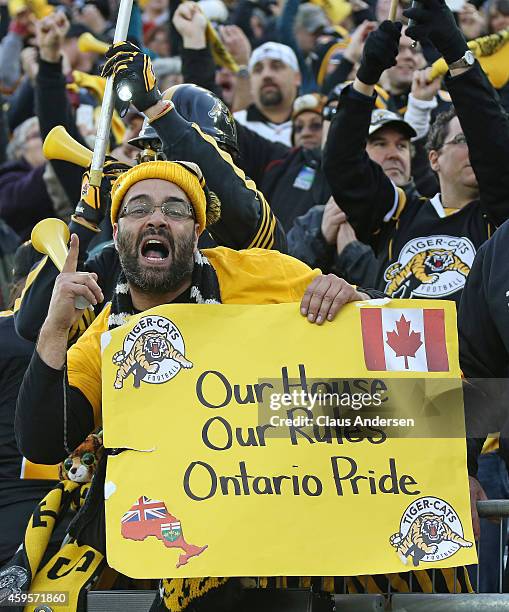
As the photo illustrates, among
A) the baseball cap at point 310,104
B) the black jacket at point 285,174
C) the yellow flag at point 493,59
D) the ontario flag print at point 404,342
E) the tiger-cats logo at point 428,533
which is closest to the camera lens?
the tiger-cats logo at point 428,533

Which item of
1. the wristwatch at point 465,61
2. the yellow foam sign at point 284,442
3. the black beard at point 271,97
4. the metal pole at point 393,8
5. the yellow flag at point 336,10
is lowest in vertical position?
the yellow foam sign at point 284,442

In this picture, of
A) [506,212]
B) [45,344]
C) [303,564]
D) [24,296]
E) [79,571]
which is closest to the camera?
[303,564]

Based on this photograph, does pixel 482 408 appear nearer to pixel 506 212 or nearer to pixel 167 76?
pixel 506 212

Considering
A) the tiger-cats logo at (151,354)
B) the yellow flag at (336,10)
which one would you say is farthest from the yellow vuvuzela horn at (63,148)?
the yellow flag at (336,10)

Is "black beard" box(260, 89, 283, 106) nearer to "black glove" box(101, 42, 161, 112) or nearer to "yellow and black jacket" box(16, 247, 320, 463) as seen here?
"black glove" box(101, 42, 161, 112)

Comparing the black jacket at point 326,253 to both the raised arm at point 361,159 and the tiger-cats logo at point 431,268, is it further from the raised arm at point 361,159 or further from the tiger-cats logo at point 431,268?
the tiger-cats logo at point 431,268

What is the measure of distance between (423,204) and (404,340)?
7.73 ft

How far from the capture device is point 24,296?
5340mm

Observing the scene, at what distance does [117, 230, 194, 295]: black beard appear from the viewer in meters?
4.35

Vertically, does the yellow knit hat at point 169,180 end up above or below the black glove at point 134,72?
below

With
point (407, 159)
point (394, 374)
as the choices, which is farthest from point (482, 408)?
point (407, 159)

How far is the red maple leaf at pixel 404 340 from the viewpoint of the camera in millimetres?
4078

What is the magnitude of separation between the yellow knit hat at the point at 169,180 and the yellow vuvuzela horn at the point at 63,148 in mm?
1598

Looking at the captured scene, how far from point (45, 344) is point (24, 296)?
1184mm
